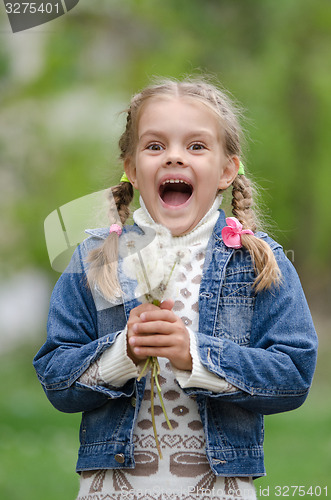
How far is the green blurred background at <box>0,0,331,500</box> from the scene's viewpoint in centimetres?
833

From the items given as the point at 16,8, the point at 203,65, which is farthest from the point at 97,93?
the point at 16,8

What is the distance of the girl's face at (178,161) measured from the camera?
2.41 meters

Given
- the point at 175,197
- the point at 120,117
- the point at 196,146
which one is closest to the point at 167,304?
the point at 175,197

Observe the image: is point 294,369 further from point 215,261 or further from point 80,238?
point 80,238

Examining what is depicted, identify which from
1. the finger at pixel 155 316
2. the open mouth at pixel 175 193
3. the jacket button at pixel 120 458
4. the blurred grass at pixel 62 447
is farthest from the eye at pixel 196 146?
the blurred grass at pixel 62 447

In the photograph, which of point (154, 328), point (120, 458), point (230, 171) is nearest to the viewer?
point (154, 328)

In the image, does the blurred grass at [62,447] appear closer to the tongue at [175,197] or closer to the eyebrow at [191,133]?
the tongue at [175,197]

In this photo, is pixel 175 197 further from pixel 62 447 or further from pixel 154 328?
pixel 62 447

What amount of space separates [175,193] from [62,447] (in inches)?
153

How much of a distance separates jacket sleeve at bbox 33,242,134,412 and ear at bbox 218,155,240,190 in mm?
510

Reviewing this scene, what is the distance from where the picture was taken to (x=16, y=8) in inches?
248

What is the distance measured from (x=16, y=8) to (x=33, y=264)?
11.9 ft

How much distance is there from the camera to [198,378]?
2170 mm

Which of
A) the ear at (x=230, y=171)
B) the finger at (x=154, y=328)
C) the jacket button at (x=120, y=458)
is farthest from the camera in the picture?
the ear at (x=230, y=171)
